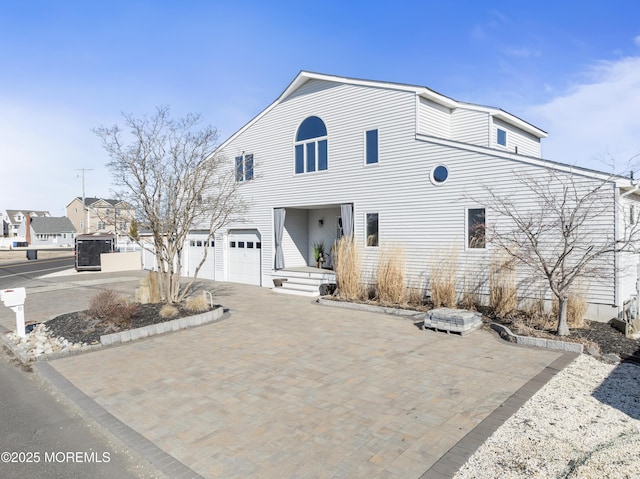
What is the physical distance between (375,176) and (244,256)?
757cm

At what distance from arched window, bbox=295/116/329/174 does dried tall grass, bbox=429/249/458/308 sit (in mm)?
5552

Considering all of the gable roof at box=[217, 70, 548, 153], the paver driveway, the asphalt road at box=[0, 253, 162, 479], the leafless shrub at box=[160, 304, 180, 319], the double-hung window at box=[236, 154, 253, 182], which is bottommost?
the asphalt road at box=[0, 253, 162, 479]

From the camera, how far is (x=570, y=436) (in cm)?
403

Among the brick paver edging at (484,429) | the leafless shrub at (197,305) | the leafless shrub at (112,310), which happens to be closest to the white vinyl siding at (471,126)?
the brick paver edging at (484,429)

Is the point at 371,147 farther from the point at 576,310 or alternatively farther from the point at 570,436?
the point at 570,436

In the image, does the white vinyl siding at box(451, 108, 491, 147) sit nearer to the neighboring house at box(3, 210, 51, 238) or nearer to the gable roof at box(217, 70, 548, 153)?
the gable roof at box(217, 70, 548, 153)

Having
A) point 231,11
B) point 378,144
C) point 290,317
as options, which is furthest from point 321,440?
point 231,11

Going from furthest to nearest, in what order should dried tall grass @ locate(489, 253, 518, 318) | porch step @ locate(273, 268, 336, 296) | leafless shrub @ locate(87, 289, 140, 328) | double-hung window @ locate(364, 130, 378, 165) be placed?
porch step @ locate(273, 268, 336, 296) → double-hung window @ locate(364, 130, 378, 165) → dried tall grass @ locate(489, 253, 518, 318) → leafless shrub @ locate(87, 289, 140, 328)

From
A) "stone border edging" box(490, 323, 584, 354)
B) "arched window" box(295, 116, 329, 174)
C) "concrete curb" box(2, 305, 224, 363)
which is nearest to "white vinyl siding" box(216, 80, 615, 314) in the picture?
Answer: "arched window" box(295, 116, 329, 174)

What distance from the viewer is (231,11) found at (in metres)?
11.2

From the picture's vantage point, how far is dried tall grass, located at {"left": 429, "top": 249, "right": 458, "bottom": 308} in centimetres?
1042

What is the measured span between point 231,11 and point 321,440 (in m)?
11.3

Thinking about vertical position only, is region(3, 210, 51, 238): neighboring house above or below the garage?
above

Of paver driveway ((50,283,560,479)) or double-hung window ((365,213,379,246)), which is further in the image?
double-hung window ((365,213,379,246))
